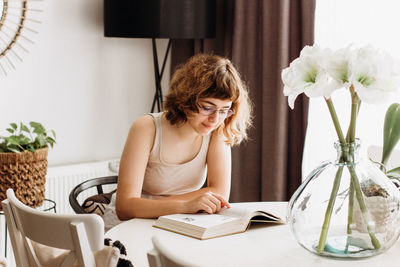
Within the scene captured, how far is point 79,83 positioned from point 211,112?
1644 mm

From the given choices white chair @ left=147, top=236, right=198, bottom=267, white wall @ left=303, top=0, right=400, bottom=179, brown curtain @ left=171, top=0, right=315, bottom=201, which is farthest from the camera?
brown curtain @ left=171, top=0, right=315, bottom=201

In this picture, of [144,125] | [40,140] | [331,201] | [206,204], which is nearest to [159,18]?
[40,140]

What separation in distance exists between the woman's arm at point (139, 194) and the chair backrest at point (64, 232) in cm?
51

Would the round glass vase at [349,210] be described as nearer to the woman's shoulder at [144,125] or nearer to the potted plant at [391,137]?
the potted plant at [391,137]

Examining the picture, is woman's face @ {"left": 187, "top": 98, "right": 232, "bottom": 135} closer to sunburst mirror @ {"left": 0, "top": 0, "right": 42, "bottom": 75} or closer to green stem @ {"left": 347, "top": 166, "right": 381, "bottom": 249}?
green stem @ {"left": 347, "top": 166, "right": 381, "bottom": 249}

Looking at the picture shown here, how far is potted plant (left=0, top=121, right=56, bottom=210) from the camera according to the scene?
2719 mm

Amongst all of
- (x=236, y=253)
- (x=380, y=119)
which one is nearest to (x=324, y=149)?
(x=380, y=119)

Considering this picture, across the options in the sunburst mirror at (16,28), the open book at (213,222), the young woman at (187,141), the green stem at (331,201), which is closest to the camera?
the green stem at (331,201)

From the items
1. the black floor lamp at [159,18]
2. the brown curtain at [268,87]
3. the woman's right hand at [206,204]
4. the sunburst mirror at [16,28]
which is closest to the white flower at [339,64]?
the woman's right hand at [206,204]

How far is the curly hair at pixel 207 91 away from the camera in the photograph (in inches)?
84.4

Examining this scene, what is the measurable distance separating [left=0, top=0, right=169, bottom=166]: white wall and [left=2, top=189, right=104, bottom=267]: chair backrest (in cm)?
194

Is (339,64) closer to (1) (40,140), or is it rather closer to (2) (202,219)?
(2) (202,219)

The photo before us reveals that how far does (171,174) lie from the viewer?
2312 millimetres

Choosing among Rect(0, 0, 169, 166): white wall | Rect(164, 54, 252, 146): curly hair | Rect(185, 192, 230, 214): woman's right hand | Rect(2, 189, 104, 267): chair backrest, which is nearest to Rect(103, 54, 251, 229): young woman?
Rect(164, 54, 252, 146): curly hair
